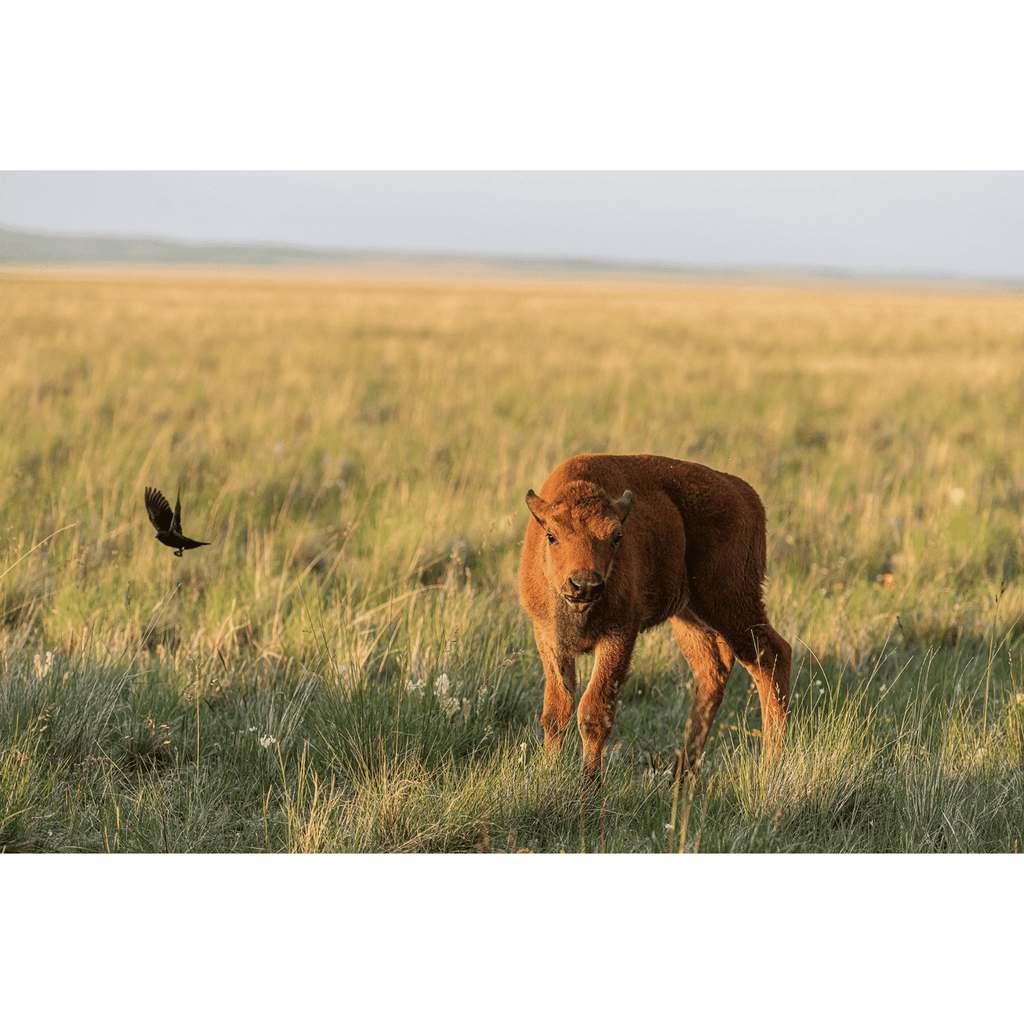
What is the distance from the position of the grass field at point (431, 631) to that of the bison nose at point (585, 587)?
85 cm

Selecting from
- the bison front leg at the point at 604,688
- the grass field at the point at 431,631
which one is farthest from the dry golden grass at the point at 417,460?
the bison front leg at the point at 604,688

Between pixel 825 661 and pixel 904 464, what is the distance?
5.42 metres

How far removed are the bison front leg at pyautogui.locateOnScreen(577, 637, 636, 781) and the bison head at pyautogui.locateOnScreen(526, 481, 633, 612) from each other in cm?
27

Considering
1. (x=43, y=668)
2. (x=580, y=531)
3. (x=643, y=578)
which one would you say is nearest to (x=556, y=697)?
(x=643, y=578)

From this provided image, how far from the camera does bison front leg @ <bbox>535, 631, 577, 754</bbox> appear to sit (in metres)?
2.84

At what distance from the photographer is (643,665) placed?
4.44 meters

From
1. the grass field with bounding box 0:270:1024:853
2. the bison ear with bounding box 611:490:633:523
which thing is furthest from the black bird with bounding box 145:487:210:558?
the bison ear with bounding box 611:490:633:523

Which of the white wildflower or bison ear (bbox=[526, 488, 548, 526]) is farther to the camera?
the white wildflower

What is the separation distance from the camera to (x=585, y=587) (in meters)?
2.30

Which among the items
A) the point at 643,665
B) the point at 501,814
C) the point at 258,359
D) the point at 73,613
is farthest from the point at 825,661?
the point at 258,359

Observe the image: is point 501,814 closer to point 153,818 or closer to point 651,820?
point 651,820

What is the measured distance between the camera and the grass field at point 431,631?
10.3 feet

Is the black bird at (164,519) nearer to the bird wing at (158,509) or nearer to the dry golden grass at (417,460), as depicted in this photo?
the bird wing at (158,509)

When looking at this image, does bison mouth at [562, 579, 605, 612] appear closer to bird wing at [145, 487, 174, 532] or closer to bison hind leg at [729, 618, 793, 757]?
bison hind leg at [729, 618, 793, 757]
